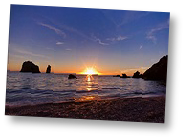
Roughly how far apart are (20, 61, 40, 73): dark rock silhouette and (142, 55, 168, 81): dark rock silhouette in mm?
1156

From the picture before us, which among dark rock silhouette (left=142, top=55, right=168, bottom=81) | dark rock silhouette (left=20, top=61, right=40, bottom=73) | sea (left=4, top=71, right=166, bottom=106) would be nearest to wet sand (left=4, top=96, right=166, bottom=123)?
sea (left=4, top=71, right=166, bottom=106)

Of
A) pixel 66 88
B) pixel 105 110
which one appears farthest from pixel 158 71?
pixel 66 88

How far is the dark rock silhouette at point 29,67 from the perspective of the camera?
2345 millimetres

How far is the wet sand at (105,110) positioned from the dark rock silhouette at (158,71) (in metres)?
0.20

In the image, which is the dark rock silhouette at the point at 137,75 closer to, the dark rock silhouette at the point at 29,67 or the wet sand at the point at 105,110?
the wet sand at the point at 105,110

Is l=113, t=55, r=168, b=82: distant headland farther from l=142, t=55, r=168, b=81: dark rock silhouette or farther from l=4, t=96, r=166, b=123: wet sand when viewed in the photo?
l=4, t=96, r=166, b=123: wet sand

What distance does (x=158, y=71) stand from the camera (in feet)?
7.03

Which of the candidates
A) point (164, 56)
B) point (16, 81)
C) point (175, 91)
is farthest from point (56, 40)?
point (175, 91)

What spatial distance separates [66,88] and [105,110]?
501mm

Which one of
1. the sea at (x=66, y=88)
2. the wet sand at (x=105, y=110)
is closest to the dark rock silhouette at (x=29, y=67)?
the sea at (x=66, y=88)

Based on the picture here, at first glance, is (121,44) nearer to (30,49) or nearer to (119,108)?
(119,108)

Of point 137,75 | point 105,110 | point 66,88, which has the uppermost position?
point 137,75

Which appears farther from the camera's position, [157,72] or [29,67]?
[29,67]

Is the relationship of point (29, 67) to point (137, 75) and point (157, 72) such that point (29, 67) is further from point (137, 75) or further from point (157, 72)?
point (157, 72)
